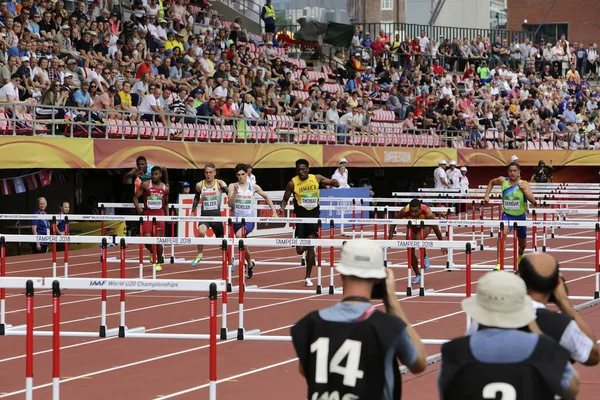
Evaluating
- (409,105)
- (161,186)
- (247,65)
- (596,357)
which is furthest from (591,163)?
(596,357)

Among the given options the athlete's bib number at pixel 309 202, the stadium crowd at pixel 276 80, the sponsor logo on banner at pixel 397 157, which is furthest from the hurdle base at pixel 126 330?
the sponsor logo on banner at pixel 397 157

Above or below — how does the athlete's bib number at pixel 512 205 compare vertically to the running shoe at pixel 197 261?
above

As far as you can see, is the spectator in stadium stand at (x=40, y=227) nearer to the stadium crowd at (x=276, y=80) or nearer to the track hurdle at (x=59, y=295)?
the stadium crowd at (x=276, y=80)

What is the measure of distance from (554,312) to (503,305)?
63 cm

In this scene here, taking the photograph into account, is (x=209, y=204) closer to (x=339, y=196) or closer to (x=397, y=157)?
(x=339, y=196)

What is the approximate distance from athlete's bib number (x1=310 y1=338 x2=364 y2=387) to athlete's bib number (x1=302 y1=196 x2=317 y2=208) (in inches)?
507

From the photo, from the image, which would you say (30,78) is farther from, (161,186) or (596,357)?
(596,357)

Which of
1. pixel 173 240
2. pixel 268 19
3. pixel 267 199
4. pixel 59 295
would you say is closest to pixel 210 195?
pixel 267 199

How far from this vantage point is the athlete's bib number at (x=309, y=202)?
17.7 meters

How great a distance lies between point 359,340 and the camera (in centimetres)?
470

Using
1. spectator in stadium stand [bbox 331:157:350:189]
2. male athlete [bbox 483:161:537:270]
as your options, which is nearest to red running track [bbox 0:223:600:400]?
male athlete [bbox 483:161:537:270]

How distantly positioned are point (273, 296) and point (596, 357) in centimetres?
1152

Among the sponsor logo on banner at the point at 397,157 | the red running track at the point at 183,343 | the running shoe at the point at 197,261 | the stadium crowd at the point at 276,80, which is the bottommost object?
the red running track at the point at 183,343

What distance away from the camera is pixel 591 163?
4600 cm
